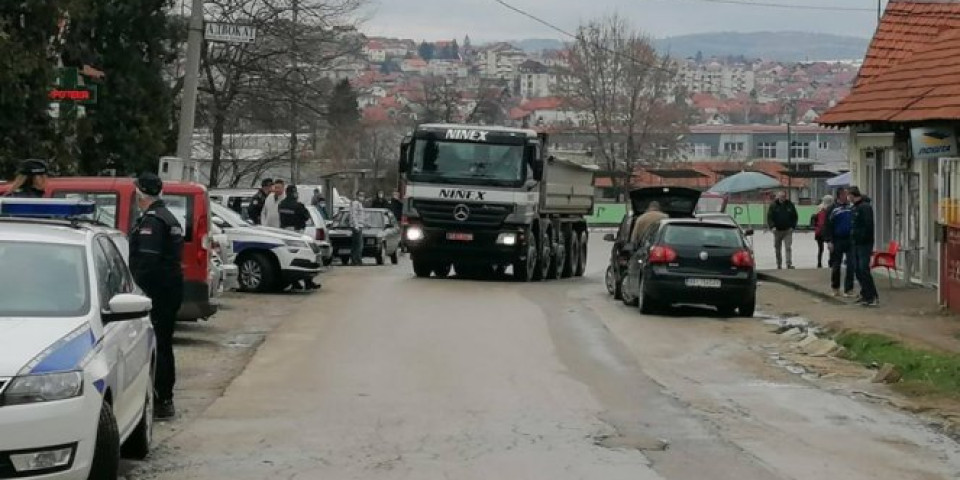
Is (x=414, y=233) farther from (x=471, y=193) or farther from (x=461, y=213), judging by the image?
(x=471, y=193)

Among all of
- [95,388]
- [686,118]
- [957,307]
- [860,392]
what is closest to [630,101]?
[686,118]

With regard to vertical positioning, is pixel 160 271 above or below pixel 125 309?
above

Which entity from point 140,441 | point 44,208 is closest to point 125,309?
point 140,441

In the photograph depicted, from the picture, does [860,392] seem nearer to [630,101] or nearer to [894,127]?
[894,127]

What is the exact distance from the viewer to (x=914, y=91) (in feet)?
87.0

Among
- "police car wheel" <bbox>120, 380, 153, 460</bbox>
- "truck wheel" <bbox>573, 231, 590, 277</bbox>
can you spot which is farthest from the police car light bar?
"truck wheel" <bbox>573, 231, 590, 277</bbox>

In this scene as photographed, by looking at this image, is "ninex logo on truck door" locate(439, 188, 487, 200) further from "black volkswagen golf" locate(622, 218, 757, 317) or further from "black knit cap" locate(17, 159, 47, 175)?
"black knit cap" locate(17, 159, 47, 175)

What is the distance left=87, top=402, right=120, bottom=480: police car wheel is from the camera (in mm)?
8133

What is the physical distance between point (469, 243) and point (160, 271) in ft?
56.8

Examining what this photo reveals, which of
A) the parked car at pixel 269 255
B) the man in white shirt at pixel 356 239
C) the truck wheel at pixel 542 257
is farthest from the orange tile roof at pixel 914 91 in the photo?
the man in white shirt at pixel 356 239

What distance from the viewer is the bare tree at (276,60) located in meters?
41.3

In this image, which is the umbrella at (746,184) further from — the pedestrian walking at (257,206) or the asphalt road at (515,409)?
the asphalt road at (515,409)

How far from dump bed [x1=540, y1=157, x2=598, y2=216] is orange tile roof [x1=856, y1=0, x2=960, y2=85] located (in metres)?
6.46

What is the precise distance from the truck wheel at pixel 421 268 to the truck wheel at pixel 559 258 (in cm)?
298
